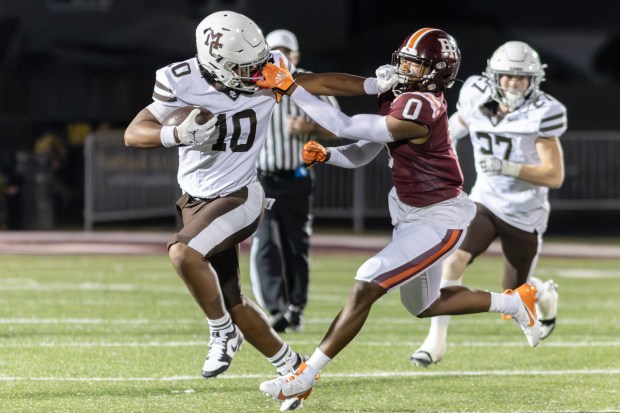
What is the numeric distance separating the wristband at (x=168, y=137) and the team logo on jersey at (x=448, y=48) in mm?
1271

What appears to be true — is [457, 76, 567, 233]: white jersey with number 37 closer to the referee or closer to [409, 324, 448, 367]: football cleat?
[409, 324, 448, 367]: football cleat

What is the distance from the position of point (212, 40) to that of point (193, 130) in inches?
18.7

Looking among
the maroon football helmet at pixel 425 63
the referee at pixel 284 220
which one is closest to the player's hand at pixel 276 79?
the maroon football helmet at pixel 425 63

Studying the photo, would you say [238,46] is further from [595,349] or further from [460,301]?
[595,349]

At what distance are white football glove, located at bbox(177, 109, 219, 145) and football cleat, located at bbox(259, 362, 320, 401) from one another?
103cm

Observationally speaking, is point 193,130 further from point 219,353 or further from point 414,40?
point 414,40

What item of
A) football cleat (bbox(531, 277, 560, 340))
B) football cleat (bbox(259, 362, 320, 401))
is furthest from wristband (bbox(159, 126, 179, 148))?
football cleat (bbox(531, 277, 560, 340))

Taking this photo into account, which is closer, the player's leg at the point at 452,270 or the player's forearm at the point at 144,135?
the player's forearm at the point at 144,135

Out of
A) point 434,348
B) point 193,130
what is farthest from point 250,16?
point 193,130

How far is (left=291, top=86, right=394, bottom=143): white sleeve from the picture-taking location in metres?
A: 5.72

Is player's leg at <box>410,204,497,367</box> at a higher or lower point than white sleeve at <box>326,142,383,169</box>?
lower

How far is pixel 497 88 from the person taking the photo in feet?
24.7

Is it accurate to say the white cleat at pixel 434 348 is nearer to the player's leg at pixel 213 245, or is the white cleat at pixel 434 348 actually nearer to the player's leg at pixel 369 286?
the player's leg at pixel 369 286

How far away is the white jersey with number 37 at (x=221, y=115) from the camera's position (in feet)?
19.6
